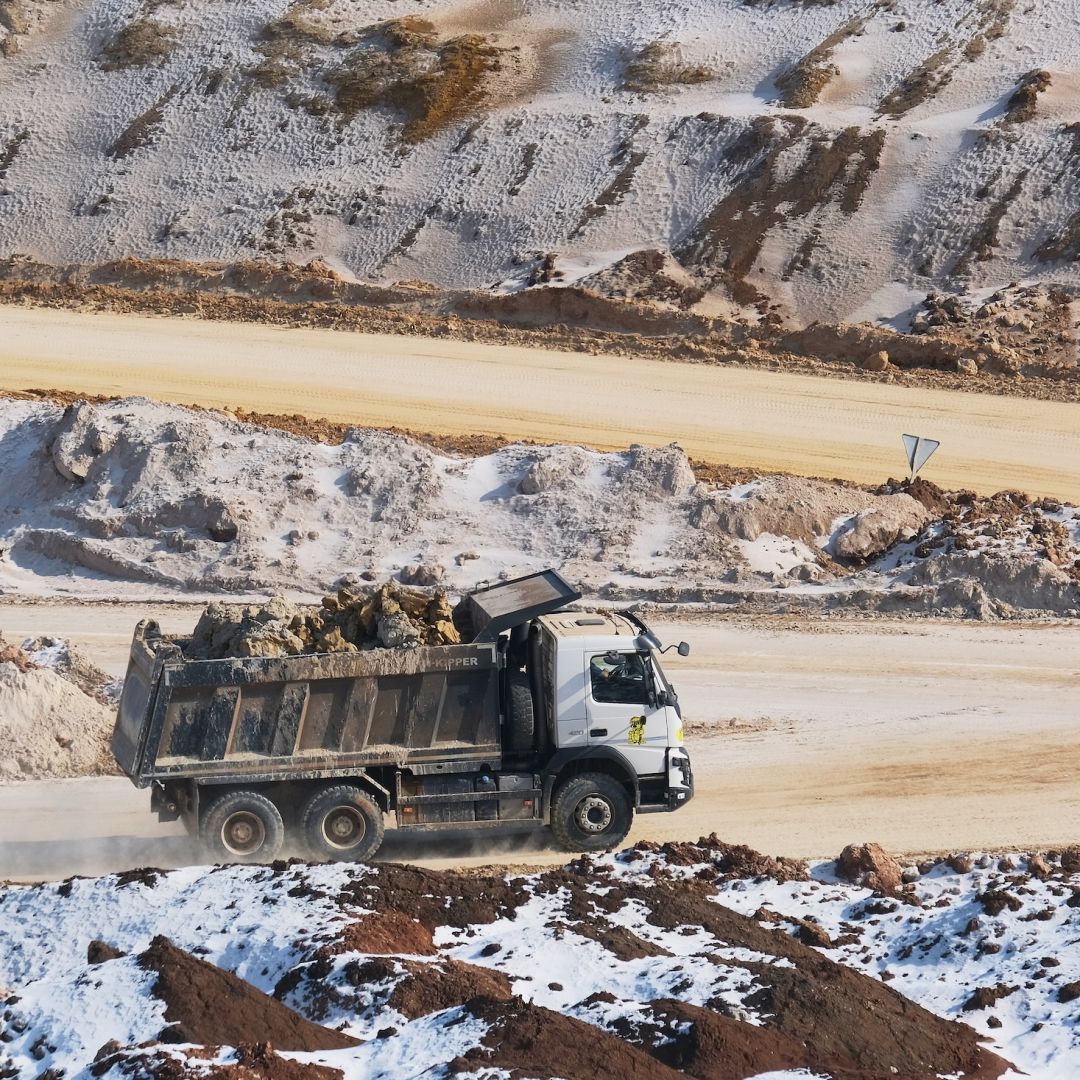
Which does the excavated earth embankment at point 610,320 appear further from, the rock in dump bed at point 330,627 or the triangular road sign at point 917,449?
the rock in dump bed at point 330,627

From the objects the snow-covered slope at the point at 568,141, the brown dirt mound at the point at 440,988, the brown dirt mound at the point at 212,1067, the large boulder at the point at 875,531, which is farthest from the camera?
the snow-covered slope at the point at 568,141

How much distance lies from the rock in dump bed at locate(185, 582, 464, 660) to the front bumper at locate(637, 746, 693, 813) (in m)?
2.34

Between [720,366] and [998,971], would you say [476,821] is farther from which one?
[720,366]

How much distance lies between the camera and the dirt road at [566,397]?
29562 mm

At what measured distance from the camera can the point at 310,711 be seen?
14172 millimetres

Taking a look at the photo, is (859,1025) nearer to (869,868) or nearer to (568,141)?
(869,868)

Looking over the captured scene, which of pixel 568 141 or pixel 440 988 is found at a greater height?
pixel 568 141

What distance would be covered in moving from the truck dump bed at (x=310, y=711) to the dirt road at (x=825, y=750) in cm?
143

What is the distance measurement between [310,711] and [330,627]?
132 centimetres

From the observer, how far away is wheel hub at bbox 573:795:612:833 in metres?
14.8

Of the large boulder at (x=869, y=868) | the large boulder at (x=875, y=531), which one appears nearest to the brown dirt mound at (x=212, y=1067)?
the large boulder at (x=869, y=868)

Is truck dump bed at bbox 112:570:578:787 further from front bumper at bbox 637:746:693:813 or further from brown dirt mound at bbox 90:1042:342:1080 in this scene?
brown dirt mound at bbox 90:1042:342:1080

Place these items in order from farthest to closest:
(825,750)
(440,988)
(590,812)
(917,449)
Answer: (917,449) → (825,750) → (590,812) → (440,988)

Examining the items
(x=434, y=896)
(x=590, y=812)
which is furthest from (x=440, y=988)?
(x=590, y=812)
